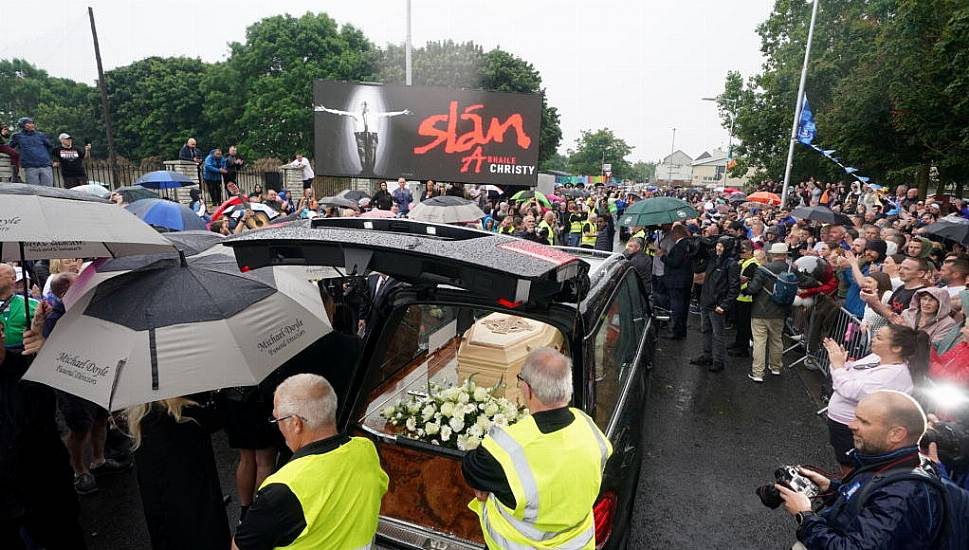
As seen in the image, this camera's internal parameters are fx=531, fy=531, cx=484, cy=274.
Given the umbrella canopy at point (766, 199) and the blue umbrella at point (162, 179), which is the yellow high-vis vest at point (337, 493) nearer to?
the blue umbrella at point (162, 179)

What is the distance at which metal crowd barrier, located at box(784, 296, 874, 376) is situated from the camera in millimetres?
6329

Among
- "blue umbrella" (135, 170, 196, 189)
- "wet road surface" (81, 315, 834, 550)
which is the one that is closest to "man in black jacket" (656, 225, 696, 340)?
"wet road surface" (81, 315, 834, 550)

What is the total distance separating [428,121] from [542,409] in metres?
12.7

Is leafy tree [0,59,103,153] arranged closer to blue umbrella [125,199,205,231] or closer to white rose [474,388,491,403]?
blue umbrella [125,199,205,231]

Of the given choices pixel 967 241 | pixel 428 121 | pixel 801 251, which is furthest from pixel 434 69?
pixel 967 241

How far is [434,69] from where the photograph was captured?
34.9 m

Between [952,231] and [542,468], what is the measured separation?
815 cm

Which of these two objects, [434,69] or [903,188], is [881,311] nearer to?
[903,188]

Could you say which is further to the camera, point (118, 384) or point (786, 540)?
point (786, 540)

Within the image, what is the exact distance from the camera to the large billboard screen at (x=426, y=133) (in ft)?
44.9

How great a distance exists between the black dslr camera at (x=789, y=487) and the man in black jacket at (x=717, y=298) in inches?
167

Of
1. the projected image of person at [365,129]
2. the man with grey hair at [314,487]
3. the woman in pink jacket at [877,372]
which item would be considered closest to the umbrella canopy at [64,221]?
the man with grey hair at [314,487]

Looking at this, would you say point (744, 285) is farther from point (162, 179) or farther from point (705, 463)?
point (162, 179)

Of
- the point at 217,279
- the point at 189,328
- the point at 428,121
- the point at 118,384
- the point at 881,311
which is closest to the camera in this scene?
the point at 118,384
